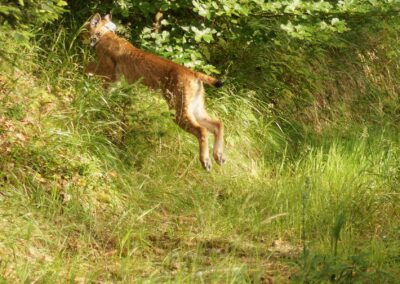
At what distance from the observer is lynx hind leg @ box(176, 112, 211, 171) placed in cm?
711

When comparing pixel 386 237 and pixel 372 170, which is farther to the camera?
pixel 372 170

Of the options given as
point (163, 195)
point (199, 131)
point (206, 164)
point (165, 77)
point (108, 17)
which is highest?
point (108, 17)

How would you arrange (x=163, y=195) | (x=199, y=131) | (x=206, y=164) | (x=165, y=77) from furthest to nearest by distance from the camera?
(x=165, y=77), (x=199, y=131), (x=206, y=164), (x=163, y=195)

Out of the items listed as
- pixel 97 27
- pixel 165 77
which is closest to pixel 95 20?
pixel 97 27

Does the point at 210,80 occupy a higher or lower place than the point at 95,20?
lower

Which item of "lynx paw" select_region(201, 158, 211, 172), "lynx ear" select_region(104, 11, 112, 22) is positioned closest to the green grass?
"lynx paw" select_region(201, 158, 211, 172)

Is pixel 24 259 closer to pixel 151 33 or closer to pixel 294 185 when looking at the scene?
pixel 294 185

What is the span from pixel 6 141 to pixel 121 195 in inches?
41.4

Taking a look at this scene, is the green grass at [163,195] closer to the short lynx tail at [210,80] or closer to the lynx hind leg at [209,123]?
the lynx hind leg at [209,123]

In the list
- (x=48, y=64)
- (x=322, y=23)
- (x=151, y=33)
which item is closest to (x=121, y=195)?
(x=48, y=64)

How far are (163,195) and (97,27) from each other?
94.7 inches

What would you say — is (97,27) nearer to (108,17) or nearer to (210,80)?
(108,17)

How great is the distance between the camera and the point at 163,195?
6383 millimetres

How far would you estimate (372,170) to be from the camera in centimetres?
674
